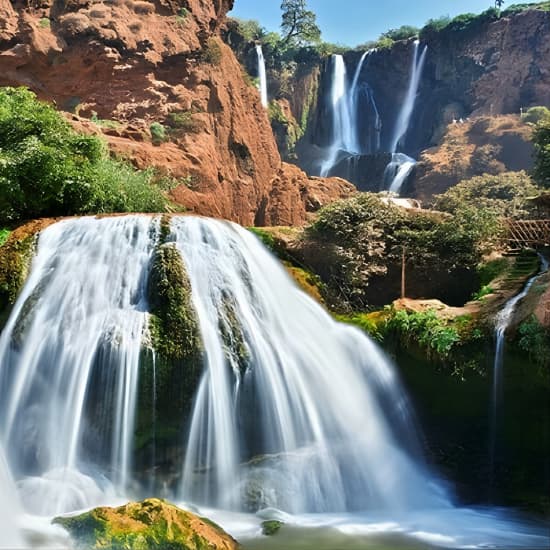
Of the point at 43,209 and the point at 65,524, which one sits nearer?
the point at 65,524

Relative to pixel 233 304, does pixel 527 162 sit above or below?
above

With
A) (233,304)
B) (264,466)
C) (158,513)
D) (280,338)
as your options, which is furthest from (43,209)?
(158,513)

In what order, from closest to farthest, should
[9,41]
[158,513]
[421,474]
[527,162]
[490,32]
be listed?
[158,513] → [421,474] → [9,41] → [527,162] → [490,32]

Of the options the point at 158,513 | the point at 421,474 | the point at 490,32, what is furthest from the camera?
the point at 490,32

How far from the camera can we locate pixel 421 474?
10148 mm

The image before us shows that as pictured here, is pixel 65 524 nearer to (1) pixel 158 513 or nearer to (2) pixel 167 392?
(1) pixel 158 513

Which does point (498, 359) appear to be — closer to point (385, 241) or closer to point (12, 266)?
point (385, 241)

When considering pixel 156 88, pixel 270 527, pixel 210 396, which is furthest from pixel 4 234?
pixel 156 88

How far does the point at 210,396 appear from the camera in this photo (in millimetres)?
9266

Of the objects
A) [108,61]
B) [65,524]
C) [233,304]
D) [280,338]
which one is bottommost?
[65,524]

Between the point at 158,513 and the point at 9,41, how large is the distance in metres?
20.2

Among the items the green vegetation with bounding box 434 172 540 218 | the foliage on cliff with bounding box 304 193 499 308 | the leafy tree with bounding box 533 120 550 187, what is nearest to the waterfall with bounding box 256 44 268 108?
the green vegetation with bounding box 434 172 540 218

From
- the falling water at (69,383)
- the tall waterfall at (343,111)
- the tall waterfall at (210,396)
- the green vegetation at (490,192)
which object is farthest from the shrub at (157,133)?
the tall waterfall at (343,111)

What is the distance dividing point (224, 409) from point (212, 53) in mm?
18505
